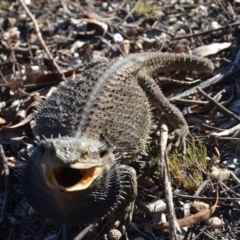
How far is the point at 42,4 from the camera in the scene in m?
6.71

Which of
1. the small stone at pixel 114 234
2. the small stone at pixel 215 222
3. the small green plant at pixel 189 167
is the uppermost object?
the small green plant at pixel 189 167

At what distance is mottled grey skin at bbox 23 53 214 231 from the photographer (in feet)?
11.3

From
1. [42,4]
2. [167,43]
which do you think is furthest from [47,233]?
[42,4]

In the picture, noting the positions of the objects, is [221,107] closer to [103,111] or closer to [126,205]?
[103,111]

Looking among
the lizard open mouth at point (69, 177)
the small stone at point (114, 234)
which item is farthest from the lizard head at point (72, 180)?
the small stone at point (114, 234)

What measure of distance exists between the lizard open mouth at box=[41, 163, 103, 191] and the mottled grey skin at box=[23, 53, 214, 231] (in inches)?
1.8

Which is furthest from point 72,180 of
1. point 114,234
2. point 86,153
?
point 114,234

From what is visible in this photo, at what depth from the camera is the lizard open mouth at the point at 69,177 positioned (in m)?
3.23

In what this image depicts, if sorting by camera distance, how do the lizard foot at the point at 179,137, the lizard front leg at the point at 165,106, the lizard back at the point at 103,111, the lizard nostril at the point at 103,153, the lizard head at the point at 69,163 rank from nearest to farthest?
the lizard head at the point at 69,163 < the lizard nostril at the point at 103,153 < the lizard back at the point at 103,111 < the lizard foot at the point at 179,137 < the lizard front leg at the point at 165,106

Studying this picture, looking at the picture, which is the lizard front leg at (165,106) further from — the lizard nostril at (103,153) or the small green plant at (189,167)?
the lizard nostril at (103,153)

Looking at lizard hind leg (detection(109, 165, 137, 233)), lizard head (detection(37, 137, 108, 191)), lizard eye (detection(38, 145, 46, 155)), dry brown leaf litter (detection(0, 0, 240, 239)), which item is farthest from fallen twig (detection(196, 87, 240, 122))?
lizard eye (detection(38, 145, 46, 155))

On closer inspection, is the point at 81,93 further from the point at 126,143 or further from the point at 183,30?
the point at 183,30

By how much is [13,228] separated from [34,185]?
2.24 ft

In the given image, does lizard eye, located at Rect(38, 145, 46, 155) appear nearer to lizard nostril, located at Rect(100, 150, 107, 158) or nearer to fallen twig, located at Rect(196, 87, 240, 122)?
lizard nostril, located at Rect(100, 150, 107, 158)
